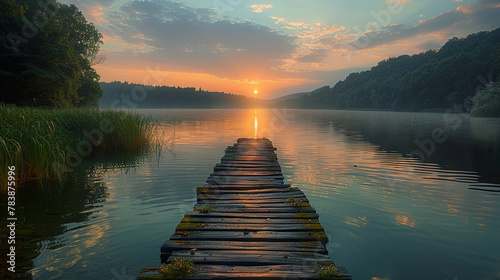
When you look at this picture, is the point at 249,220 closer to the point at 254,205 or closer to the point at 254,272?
the point at 254,205

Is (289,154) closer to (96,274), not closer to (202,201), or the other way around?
(202,201)

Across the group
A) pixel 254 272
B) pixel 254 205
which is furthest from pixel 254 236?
pixel 254 205

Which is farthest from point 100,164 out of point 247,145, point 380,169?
point 380,169

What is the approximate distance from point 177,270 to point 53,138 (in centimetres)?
1138

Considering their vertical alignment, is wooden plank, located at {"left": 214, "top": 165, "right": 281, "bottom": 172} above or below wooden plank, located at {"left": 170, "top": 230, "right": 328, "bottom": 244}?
above

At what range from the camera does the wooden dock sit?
14.7ft

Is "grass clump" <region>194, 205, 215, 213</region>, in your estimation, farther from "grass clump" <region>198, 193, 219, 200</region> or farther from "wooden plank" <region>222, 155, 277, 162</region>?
"wooden plank" <region>222, 155, 277, 162</region>

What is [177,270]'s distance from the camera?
438 centimetres

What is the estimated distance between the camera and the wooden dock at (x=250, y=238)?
14.7 ft

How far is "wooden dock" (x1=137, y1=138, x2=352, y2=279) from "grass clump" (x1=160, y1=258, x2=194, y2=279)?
0.26 feet

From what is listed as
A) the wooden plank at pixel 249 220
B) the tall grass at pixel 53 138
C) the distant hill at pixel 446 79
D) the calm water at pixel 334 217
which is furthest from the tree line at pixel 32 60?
the distant hill at pixel 446 79

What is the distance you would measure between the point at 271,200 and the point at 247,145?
1200 cm

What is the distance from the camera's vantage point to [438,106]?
111m

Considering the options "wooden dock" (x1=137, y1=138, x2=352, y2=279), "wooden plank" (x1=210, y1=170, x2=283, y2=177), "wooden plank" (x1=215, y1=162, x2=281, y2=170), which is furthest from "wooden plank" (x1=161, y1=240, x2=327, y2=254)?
"wooden plank" (x1=215, y1=162, x2=281, y2=170)
